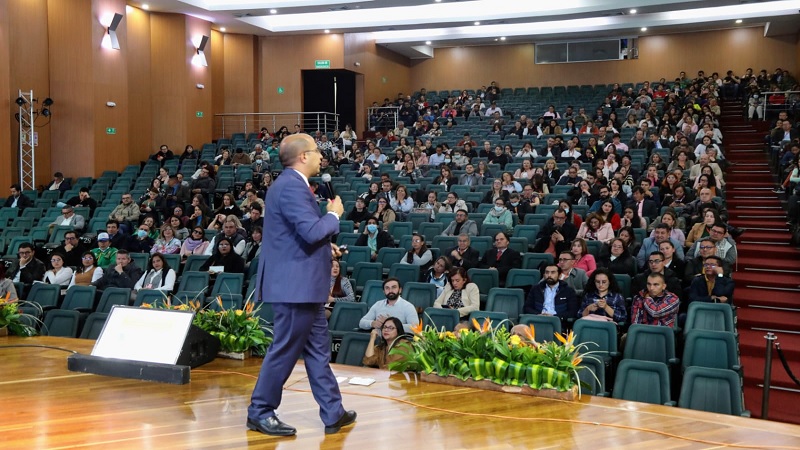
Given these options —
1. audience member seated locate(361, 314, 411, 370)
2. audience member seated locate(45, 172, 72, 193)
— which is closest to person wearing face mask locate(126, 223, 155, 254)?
audience member seated locate(45, 172, 72, 193)

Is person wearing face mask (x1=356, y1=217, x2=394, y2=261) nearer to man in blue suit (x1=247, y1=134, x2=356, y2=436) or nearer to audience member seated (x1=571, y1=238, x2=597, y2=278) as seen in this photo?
audience member seated (x1=571, y1=238, x2=597, y2=278)

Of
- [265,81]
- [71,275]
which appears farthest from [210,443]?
[265,81]

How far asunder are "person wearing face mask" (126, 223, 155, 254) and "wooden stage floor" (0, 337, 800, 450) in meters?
5.56

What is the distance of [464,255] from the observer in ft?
25.6

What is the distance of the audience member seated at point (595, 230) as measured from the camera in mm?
7992

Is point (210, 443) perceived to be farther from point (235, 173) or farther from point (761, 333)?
point (235, 173)

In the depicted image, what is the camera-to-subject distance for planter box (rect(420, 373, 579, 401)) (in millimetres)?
3639

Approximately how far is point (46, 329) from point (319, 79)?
13653 mm

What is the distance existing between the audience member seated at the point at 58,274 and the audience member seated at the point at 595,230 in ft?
17.9

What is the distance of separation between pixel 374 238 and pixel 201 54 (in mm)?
9827

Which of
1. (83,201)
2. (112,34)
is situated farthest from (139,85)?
(83,201)

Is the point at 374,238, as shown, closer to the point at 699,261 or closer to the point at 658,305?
the point at 699,261

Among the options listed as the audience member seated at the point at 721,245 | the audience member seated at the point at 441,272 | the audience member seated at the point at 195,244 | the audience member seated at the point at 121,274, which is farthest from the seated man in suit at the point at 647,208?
the audience member seated at the point at 121,274

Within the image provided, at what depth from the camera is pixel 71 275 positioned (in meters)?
8.23
